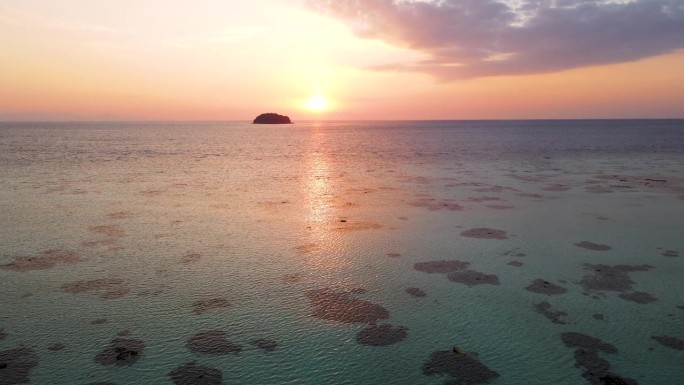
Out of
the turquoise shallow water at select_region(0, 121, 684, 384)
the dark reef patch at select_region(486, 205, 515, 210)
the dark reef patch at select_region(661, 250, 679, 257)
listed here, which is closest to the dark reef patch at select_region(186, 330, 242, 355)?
the turquoise shallow water at select_region(0, 121, 684, 384)

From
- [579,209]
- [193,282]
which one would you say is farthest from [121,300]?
[579,209]

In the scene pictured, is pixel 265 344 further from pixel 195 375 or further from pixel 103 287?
pixel 103 287

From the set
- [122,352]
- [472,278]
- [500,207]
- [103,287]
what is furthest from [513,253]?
[103,287]

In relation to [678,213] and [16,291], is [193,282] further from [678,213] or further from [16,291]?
[678,213]

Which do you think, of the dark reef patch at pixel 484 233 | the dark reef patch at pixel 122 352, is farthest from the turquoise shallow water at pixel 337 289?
the dark reef patch at pixel 484 233

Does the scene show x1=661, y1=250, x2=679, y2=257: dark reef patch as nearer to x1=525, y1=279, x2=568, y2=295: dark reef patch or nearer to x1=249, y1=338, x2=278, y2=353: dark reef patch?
x1=525, y1=279, x2=568, y2=295: dark reef patch

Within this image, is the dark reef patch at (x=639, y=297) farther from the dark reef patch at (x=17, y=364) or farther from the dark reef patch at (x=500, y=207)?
the dark reef patch at (x=17, y=364)
